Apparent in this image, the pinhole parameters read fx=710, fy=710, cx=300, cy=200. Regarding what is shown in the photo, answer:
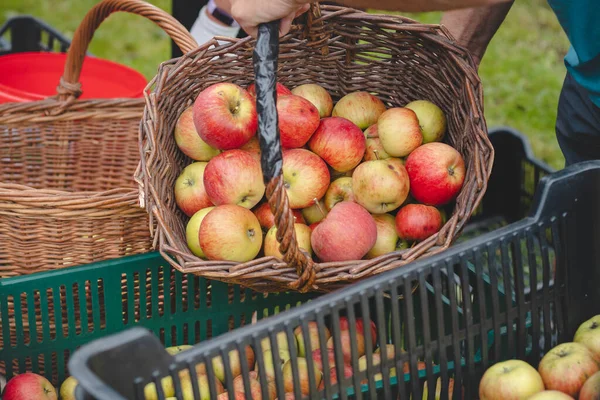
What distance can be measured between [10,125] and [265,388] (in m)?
1.35

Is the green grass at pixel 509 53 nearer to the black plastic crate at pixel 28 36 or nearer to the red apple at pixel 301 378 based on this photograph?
the black plastic crate at pixel 28 36

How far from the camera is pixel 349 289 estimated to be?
0.91m

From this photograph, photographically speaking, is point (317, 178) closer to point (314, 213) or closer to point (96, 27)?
point (314, 213)

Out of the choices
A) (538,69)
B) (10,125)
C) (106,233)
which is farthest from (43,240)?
(538,69)

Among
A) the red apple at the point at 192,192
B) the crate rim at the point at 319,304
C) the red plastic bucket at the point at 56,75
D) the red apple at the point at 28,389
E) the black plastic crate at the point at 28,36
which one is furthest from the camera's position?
the black plastic crate at the point at 28,36

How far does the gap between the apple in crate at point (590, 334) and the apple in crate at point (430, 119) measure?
46cm

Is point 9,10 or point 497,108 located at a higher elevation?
point 9,10

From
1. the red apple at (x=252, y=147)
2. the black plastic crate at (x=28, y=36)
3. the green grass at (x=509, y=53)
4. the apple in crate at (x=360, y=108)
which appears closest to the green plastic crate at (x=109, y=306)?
the red apple at (x=252, y=147)

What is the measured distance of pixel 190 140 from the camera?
1.38 m

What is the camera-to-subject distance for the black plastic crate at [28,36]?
246 centimetres

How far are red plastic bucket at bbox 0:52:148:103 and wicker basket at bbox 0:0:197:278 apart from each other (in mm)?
174

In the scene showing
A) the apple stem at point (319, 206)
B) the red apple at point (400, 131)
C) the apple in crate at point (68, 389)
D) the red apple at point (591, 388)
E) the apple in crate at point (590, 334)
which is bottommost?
the apple in crate at point (68, 389)

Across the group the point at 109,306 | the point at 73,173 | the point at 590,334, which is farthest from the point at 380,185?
the point at 73,173

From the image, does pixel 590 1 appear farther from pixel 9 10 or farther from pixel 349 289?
pixel 9 10
